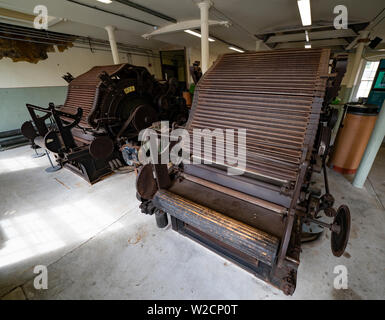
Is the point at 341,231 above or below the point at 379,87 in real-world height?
below

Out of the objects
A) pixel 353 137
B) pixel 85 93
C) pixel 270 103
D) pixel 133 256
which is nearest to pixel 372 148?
pixel 353 137

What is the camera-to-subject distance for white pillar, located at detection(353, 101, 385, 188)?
2273 mm

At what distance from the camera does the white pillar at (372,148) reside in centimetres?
227

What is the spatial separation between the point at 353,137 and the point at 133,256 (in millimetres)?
3535

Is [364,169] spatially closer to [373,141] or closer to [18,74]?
[373,141]

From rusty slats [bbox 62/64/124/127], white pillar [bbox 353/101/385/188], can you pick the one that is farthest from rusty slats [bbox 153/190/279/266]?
white pillar [bbox 353/101/385/188]

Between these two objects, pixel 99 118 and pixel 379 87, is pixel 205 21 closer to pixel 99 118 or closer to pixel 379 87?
pixel 99 118

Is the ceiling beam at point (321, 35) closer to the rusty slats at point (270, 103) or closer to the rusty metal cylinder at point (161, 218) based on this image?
the rusty slats at point (270, 103)

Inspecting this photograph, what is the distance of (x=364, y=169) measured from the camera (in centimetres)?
252

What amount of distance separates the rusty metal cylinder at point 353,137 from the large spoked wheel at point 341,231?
2369 millimetres

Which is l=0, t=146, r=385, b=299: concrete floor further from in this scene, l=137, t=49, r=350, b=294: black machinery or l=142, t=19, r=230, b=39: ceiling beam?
l=142, t=19, r=230, b=39: ceiling beam

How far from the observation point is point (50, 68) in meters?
5.74

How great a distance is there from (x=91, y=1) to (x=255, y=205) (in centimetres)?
500

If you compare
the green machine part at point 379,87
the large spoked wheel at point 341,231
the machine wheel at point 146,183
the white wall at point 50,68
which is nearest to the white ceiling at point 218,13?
the white wall at point 50,68
